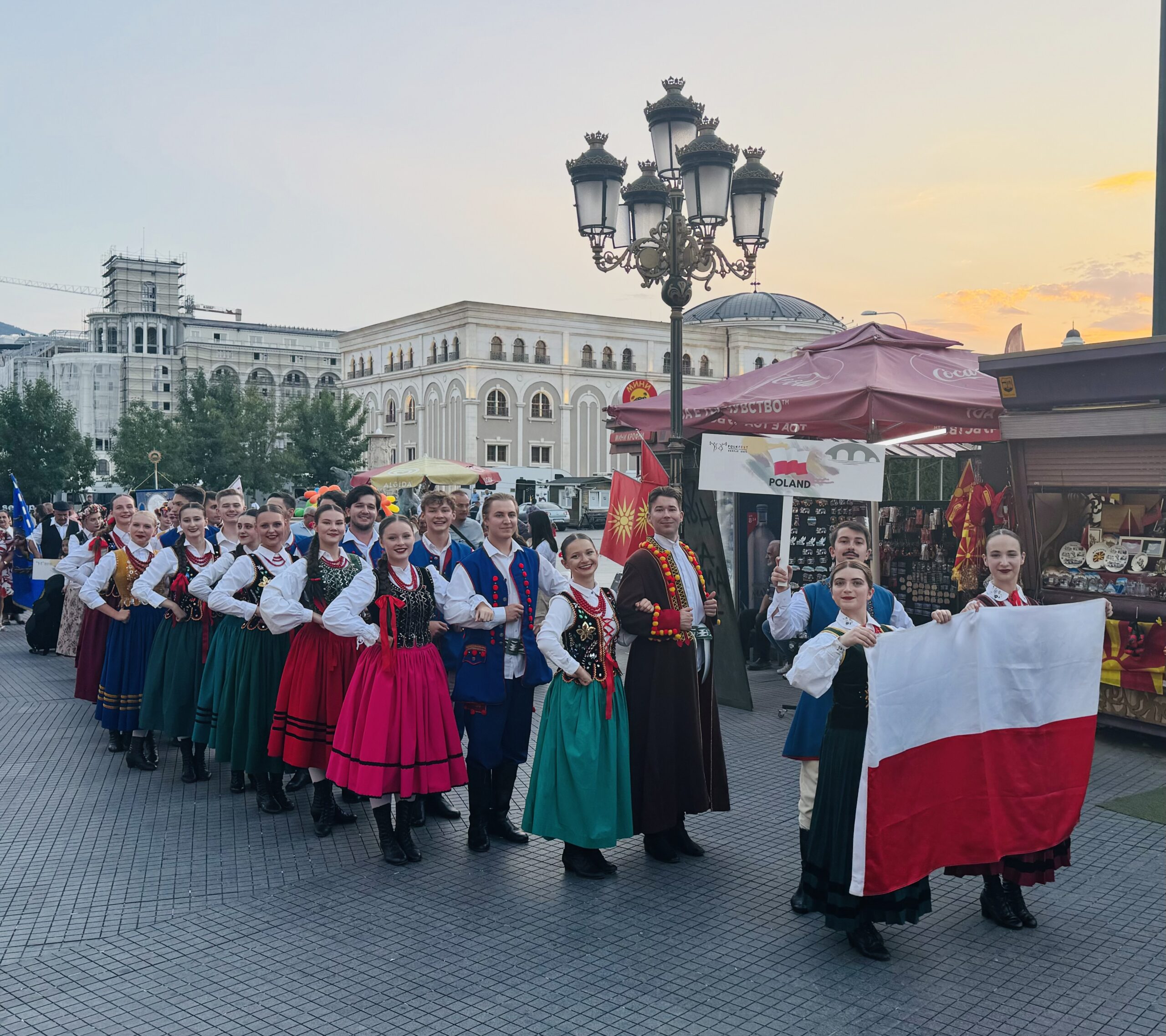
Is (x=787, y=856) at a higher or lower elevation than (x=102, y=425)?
lower

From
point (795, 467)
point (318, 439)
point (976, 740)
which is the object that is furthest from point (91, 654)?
point (318, 439)

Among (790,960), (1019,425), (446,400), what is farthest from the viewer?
(446,400)

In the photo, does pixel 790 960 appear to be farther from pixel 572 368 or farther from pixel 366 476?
pixel 572 368

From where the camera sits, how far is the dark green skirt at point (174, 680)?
6977 mm

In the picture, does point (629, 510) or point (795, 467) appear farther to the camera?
point (629, 510)

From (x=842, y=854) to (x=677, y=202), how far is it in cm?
654

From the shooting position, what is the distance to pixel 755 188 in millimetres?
9508

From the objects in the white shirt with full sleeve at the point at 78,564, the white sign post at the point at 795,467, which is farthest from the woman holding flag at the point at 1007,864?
the white shirt with full sleeve at the point at 78,564

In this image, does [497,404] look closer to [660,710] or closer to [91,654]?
[91,654]

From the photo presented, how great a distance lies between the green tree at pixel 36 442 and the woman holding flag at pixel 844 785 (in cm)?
3407

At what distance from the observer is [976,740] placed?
14.4 feet

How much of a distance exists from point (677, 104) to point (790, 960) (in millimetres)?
A: 7600

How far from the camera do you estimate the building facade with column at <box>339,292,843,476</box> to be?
58906mm

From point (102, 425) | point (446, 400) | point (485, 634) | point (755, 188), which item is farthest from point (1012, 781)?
point (102, 425)
